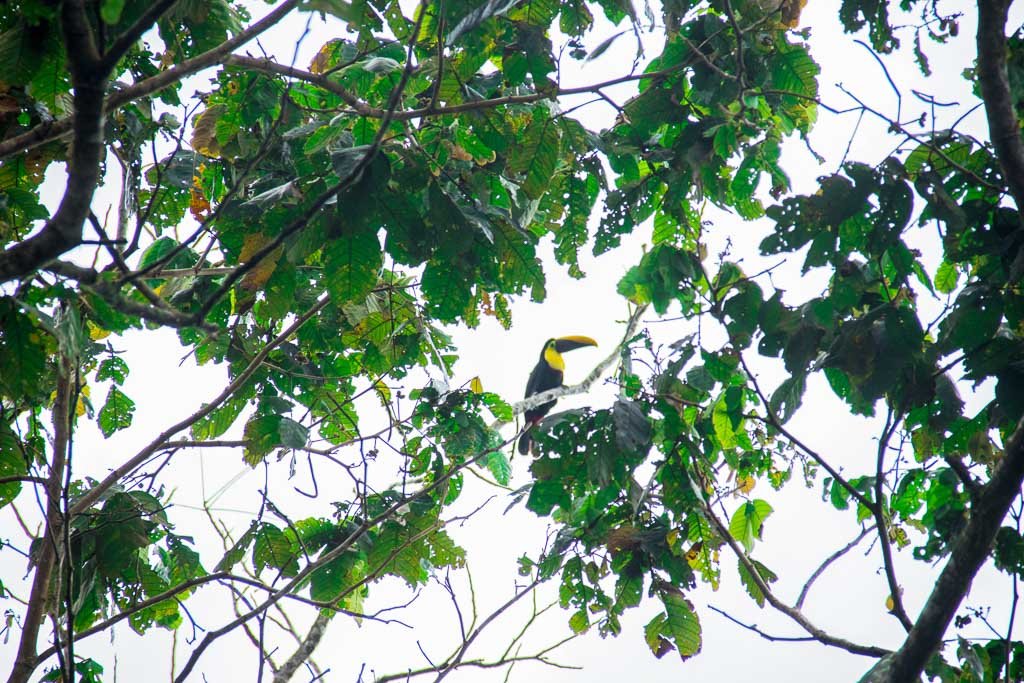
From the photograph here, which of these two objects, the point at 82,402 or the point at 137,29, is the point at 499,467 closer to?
the point at 82,402

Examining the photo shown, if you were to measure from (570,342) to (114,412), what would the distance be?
16.3 ft

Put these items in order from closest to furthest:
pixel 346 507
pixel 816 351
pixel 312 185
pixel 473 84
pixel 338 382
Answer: pixel 816 351
pixel 312 185
pixel 473 84
pixel 346 507
pixel 338 382

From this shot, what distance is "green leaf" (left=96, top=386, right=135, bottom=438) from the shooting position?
2717 millimetres

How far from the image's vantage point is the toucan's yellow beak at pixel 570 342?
7.31 m

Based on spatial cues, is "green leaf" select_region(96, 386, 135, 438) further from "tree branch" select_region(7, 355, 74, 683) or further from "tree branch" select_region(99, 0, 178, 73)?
"tree branch" select_region(99, 0, 178, 73)

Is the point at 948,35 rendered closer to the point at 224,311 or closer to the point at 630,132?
the point at 630,132

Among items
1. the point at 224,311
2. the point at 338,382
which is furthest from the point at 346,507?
the point at 224,311

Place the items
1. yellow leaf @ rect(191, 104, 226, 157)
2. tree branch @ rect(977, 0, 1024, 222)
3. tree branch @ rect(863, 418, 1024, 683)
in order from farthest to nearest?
yellow leaf @ rect(191, 104, 226, 157) < tree branch @ rect(977, 0, 1024, 222) < tree branch @ rect(863, 418, 1024, 683)

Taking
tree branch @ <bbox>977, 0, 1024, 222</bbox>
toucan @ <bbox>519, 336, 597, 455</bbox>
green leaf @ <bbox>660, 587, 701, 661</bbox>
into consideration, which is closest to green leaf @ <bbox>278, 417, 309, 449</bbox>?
green leaf @ <bbox>660, 587, 701, 661</bbox>

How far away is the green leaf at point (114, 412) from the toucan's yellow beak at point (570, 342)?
4857mm

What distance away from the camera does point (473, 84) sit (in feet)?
7.05

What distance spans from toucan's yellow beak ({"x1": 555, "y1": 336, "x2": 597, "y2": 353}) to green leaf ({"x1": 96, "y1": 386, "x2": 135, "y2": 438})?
191 inches

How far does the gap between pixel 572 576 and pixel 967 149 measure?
1.59 meters

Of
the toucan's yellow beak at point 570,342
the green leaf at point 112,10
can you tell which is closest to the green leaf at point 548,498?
the green leaf at point 112,10
